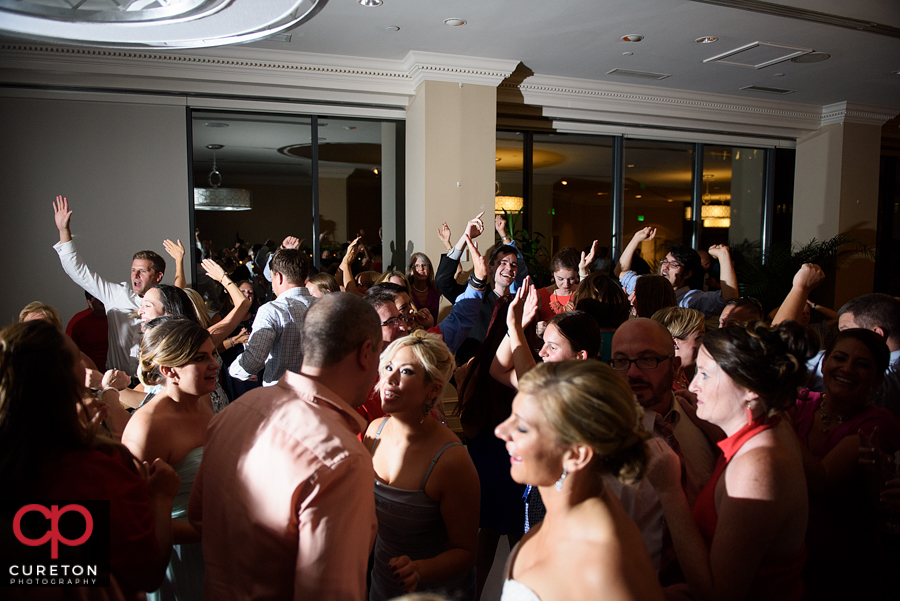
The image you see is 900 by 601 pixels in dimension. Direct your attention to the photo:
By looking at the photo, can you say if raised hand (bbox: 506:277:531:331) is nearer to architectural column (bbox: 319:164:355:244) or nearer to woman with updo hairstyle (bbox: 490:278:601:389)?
woman with updo hairstyle (bbox: 490:278:601:389)

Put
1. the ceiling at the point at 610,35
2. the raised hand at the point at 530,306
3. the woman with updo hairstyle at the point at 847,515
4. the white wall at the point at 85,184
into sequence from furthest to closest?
the white wall at the point at 85,184 < the ceiling at the point at 610,35 < the raised hand at the point at 530,306 < the woman with updo hairstyle at the point at 847,515

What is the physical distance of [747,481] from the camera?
1.25 metres

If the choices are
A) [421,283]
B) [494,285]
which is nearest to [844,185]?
[421,283]

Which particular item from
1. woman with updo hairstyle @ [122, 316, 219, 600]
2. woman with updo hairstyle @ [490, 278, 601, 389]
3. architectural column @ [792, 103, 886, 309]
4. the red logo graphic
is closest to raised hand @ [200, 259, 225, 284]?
woman with updo hairstyle @ [122, 316, 219, 600]

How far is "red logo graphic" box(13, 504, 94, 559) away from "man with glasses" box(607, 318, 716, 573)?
1188 mm

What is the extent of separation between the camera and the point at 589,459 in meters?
1.05

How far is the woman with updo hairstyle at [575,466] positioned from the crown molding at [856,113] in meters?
Answer: 8.15

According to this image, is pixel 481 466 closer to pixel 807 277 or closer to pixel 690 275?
pixel 807 277

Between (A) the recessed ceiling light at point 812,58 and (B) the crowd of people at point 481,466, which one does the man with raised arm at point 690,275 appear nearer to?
(B) the crowd of people at point 481,466

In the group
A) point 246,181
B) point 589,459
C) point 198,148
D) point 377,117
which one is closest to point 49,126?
point 198,148

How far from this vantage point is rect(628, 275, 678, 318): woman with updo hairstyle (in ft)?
10.2

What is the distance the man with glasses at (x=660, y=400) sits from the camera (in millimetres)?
1604

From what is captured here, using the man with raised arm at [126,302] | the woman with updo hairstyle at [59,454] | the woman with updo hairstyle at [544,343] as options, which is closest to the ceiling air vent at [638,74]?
the woman with updo hairstyle at [544,343]

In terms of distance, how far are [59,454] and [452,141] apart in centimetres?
483
